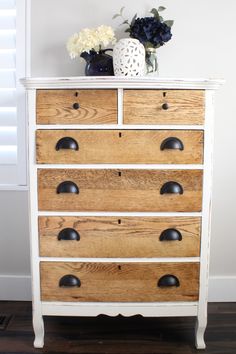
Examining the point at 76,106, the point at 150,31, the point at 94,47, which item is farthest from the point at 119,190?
the point at 150,31

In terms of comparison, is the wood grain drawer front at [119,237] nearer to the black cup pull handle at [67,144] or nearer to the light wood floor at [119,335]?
the black cup pull handle at [67,144]

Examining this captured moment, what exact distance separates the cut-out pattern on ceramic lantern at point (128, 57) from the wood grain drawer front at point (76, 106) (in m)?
0.19

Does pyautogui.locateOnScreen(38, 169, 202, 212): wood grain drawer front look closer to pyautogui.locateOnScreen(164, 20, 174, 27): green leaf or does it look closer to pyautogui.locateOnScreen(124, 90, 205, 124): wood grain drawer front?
pyautogui.locateOnScreen(124, 90, 205, 124): wood grain drawer front

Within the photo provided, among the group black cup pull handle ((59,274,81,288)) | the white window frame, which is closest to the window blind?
the white window frame

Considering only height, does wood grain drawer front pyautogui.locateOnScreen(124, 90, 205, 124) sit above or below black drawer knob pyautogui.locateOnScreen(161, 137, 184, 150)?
above

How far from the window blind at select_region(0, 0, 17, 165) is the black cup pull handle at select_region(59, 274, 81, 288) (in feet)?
2.58

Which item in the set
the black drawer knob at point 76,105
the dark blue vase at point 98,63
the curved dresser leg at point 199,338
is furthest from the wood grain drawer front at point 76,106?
the curved dresser leg at point 199,338

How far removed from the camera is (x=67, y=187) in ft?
5.13

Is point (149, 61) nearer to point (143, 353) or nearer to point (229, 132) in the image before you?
point (229, 132)

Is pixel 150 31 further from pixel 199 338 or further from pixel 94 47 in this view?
pixel 199 338

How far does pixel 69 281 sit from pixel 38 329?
0.29 meters

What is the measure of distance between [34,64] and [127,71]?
653 millimetres

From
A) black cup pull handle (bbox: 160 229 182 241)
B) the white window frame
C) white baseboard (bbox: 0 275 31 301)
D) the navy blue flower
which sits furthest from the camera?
white baseboard (bbox: 0 275 31 301)

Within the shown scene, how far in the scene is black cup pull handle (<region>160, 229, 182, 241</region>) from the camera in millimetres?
1595
